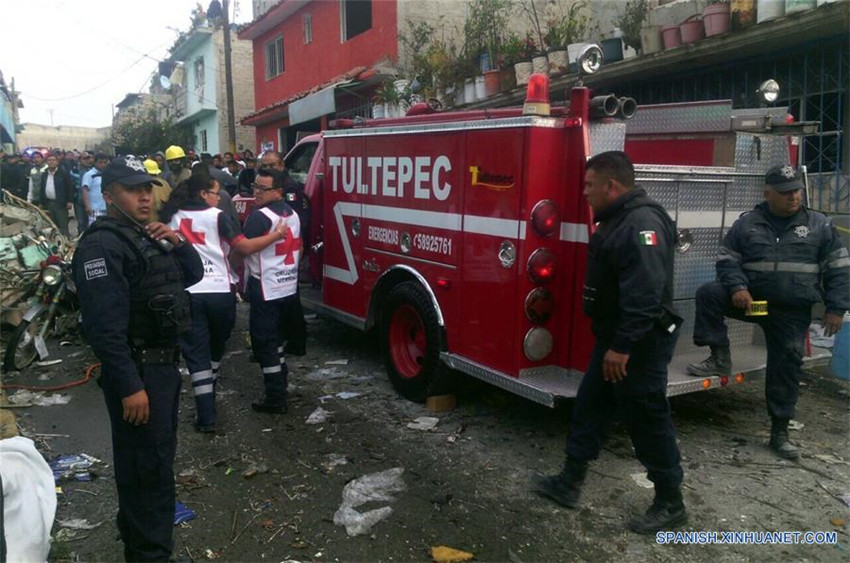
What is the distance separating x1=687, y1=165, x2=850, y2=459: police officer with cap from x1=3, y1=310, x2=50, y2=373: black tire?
5.92 metres

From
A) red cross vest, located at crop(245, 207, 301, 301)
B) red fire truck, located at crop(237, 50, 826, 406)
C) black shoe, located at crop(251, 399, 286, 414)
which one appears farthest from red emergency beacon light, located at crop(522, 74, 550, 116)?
black shoe, located at crop(251, 399, 286, 414)

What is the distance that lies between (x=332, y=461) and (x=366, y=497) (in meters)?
0.55

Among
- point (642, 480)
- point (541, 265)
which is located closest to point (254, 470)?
point (541, 265)

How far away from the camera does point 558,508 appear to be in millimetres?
3611

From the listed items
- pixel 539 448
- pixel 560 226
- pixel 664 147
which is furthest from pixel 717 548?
pixel 664 147

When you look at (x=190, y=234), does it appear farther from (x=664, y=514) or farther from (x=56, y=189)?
(x=56, y=189)

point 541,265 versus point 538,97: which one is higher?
point 538,97

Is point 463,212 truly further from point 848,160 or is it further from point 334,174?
point 848,160

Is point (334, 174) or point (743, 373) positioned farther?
point (334, 174)

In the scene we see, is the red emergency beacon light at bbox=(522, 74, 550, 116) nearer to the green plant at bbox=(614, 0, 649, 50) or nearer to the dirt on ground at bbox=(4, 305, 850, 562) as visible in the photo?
the dirt on ground at bbox=(4, 305, 850, 562)

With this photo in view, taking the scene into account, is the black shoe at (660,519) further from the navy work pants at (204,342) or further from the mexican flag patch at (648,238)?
the navy work pants at (204,342)

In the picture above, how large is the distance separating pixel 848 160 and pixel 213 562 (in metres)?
7.09

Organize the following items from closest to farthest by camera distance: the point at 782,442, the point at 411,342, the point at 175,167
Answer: the point at 782,442, the point at 411,342, the point at 175,167

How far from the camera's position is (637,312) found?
3.09 m
